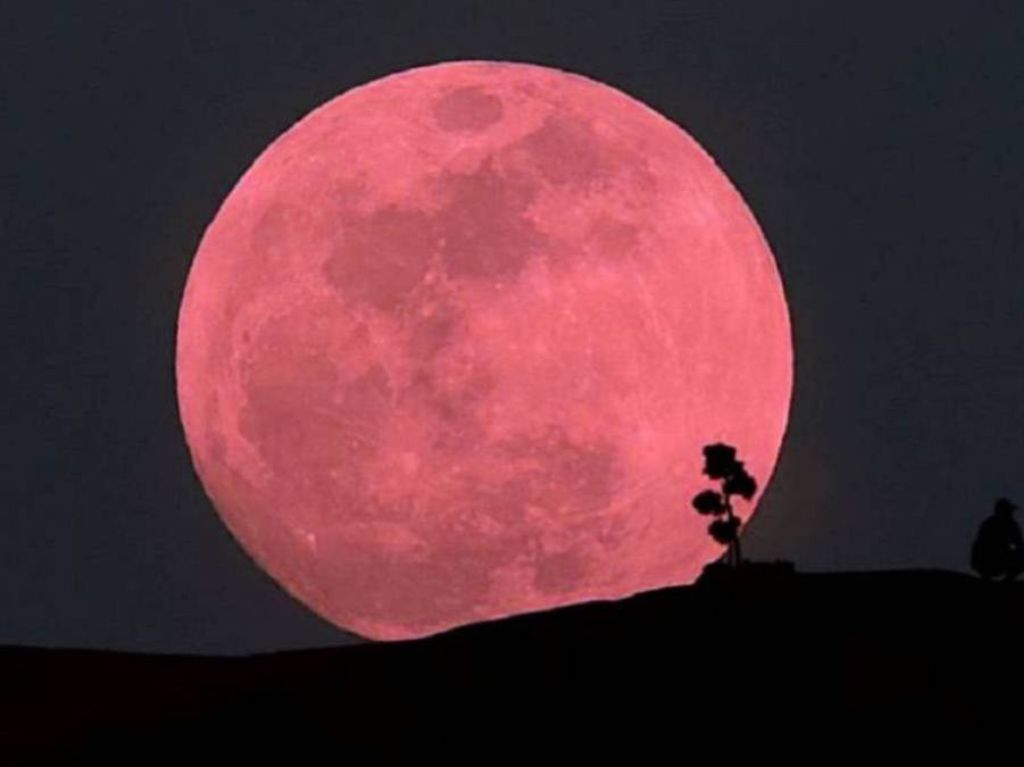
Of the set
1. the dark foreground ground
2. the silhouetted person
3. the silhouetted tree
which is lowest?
the dark foreground ground

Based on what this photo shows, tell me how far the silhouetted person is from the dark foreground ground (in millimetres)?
1856

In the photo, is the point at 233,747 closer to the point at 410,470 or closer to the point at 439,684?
the point at 439,684

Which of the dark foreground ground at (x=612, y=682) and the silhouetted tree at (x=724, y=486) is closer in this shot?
the dark foreground ground at (x=612, y=682)

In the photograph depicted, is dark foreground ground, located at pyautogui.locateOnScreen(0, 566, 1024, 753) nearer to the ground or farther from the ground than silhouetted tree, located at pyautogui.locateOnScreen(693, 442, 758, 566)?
nearer to the ground

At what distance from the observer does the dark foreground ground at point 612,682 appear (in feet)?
31.8

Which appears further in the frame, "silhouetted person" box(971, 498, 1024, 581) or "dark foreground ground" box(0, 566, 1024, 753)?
"silhouetted person" box(971, 498, 1024, 581)

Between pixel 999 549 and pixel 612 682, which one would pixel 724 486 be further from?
pixel 612 682

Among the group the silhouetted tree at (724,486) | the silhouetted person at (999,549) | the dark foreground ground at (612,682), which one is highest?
the silhouetted tree at (724,486)

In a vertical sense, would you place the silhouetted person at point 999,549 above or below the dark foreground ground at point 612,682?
above

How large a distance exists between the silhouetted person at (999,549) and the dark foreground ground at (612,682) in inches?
73.1

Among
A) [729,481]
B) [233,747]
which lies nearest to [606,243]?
[729,481]

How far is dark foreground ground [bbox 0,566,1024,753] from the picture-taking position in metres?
9.69

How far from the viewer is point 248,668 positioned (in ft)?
35.8

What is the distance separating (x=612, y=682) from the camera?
1011 cm
